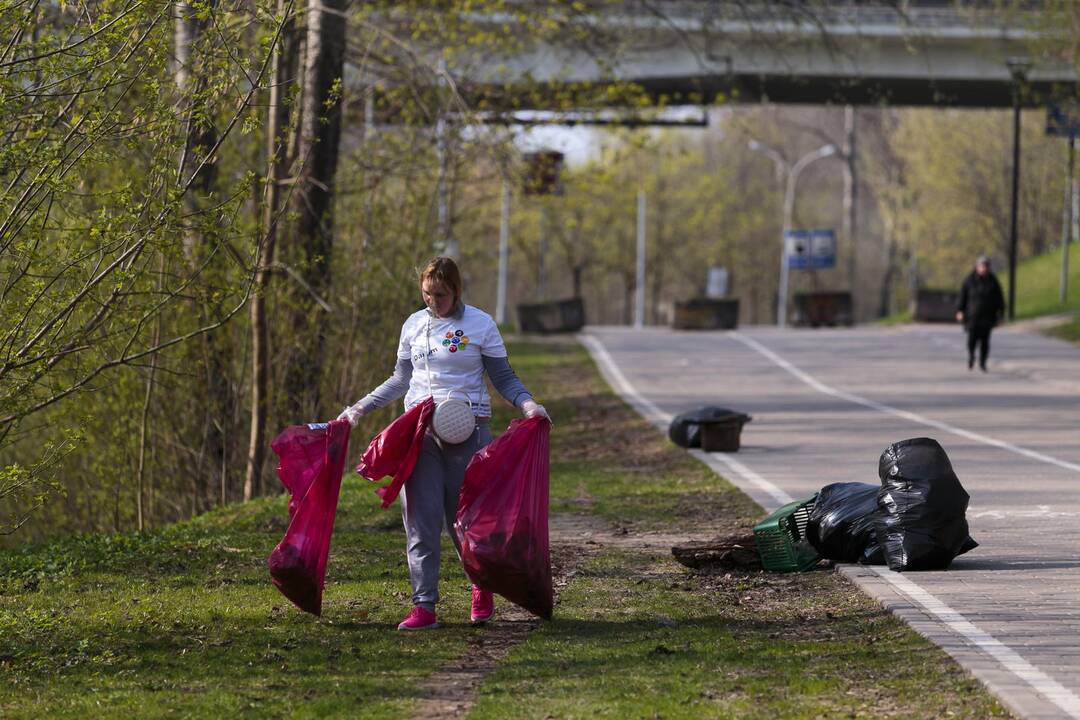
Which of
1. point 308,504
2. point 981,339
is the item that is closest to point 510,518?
point 308,504

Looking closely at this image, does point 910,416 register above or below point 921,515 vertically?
below

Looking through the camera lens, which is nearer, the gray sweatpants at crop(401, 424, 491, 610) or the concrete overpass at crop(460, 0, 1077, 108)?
the gray sweatpants at crop(401, 424, 491, 610)

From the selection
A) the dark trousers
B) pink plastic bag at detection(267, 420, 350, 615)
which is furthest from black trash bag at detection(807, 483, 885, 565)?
the dark trousers

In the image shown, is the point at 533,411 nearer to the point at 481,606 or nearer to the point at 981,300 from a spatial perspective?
the point at 481,606

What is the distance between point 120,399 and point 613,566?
6.77 metres

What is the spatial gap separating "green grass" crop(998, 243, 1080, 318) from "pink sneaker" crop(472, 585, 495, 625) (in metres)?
37.1

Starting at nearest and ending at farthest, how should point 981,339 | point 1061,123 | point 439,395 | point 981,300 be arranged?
point 439,395, point 981,300, point 981,339, point 1061,123

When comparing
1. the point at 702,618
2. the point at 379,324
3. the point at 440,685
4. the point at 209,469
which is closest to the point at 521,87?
the point at 379,324

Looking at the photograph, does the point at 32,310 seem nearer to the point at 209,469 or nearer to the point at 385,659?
the point at 385,659

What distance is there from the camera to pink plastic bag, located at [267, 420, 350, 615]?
834cm

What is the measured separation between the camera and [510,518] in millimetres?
8258

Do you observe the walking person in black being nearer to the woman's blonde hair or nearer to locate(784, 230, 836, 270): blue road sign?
the woman's blonde hair

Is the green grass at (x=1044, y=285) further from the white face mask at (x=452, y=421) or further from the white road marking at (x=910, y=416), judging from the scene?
the white face mask at (x=452, y=421)

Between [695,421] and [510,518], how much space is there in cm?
968
